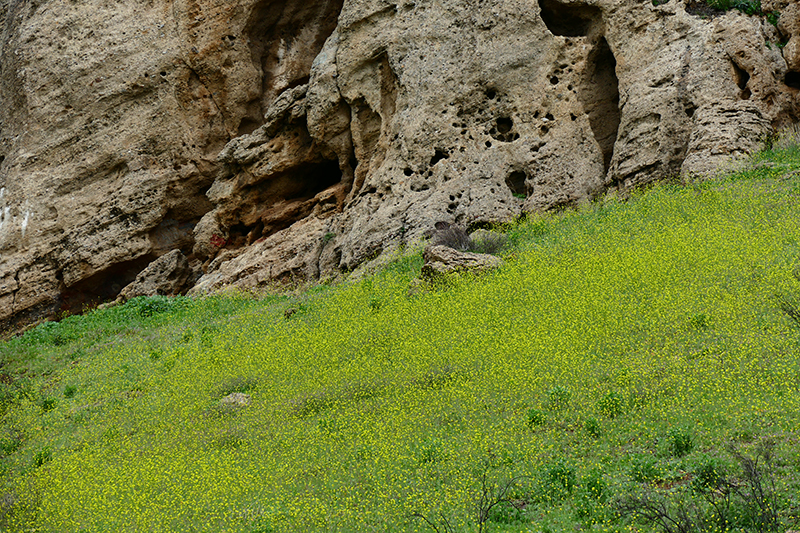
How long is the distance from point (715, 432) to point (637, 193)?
10.3 m

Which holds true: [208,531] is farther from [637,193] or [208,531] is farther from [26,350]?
[26,350]

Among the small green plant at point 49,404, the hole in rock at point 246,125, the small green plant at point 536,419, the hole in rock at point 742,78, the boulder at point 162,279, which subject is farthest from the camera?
the hole in rock at point 246,125

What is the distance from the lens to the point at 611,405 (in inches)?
309

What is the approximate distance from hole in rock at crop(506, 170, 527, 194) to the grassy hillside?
2949mm

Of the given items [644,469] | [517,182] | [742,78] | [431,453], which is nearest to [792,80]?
[742,78]

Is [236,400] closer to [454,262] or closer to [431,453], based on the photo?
[431,453]

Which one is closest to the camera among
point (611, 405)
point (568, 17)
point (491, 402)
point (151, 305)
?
point (611, 405)

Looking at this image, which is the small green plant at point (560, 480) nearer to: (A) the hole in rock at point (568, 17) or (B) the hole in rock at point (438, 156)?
(B) the hole in rock at point (438, 156)

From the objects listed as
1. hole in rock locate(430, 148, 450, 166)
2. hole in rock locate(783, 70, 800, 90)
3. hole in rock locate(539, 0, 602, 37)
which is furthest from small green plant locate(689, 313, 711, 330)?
hole in rock locate(539, 0, 602, 37)

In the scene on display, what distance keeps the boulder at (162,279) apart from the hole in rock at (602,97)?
14.4 metres

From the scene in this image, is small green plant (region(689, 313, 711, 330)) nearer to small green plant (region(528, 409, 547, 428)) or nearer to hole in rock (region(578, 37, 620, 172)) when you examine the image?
small green plant (region(528, 409, 547, 428))

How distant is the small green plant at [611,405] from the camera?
7.82 metres

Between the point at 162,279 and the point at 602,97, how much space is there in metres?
15.2

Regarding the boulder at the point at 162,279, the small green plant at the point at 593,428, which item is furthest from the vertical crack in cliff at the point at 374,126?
the small green plant at the point at 593,428
